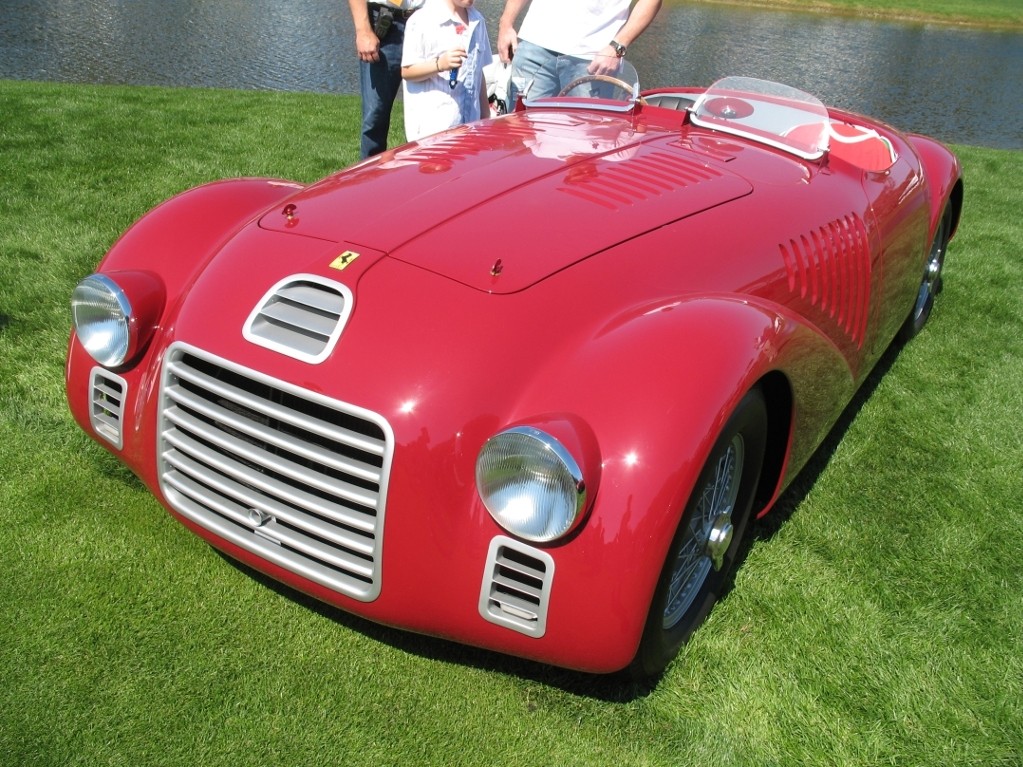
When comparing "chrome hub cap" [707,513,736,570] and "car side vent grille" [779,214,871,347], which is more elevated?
"car side vent grille" [779,214,871,347]

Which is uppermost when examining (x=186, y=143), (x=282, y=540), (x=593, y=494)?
(x=593, y=494)

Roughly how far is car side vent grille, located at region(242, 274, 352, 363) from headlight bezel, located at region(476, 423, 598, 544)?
20.0 inches

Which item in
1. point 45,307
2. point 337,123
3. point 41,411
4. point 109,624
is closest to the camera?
point 109,624

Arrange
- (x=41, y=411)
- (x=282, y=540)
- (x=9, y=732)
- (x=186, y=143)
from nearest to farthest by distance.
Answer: (x=9, y=732)
(x=282, y=540)
(x=41, y=411)
(x=186, y=143)

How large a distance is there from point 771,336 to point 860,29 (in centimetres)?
2605

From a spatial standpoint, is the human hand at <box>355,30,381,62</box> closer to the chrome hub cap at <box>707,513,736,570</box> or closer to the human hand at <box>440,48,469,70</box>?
the human hand at <box>440,48,469,70</box>

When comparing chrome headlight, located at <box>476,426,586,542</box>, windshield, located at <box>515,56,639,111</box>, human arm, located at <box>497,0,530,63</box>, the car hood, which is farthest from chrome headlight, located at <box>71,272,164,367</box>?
human arm, located at <box>497,0,530,63</box>

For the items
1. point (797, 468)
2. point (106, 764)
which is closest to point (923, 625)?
point (797, 468)

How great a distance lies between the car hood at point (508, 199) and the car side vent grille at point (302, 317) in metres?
0.18

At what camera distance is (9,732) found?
218 centimetres

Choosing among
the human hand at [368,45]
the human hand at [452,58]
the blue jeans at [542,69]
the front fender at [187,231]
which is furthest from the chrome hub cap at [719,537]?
the human hand at [368,45]

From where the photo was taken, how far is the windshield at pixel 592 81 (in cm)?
405

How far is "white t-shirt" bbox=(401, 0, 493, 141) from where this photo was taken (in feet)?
14.8

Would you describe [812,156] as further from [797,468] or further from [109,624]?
[109,624]
